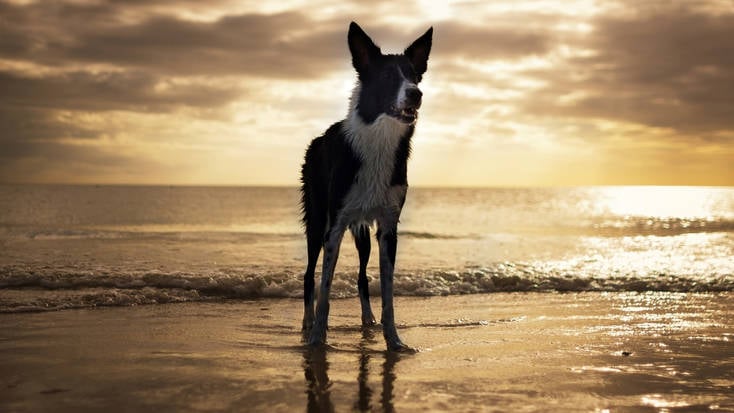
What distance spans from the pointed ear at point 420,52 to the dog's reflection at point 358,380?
2.67m

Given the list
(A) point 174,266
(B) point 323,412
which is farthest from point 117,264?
(B) point 323,412

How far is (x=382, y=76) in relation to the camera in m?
6.22

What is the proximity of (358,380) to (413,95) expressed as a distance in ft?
7.84

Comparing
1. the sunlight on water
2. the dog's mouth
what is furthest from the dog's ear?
the sunlight on water

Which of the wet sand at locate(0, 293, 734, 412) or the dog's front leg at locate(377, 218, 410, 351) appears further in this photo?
the dog's front leg at locate(377, 218, 410, 351)

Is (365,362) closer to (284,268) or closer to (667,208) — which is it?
(284,268)

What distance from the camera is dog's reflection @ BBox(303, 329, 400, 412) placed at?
4564mm

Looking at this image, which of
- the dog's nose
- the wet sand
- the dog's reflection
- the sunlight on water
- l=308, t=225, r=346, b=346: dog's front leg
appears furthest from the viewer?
the sunlight on water

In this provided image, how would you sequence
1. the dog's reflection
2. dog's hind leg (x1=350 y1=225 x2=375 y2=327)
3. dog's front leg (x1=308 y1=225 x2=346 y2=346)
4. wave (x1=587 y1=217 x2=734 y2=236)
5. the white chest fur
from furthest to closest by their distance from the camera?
wave (x1=587 y1=217 x2=734 y2=236), dog's hind leg (x1=350 y1=225 x2=375 y2=327), dog's front leg (x1=308 y1=225 x2=346 y2=346), the white chest fur, the dog's reflection

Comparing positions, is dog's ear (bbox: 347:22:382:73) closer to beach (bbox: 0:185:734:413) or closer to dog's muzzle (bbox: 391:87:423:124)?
dog's muzzle (bbox: 391:87:423:124)

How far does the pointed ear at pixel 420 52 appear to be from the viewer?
6.51 m

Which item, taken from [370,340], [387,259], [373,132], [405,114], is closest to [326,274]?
[387,259]

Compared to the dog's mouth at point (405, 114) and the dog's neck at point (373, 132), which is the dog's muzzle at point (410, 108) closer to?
the dog's mouth at point (405, 114)

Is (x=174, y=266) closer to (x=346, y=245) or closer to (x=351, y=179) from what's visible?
(x=346, y=245)
